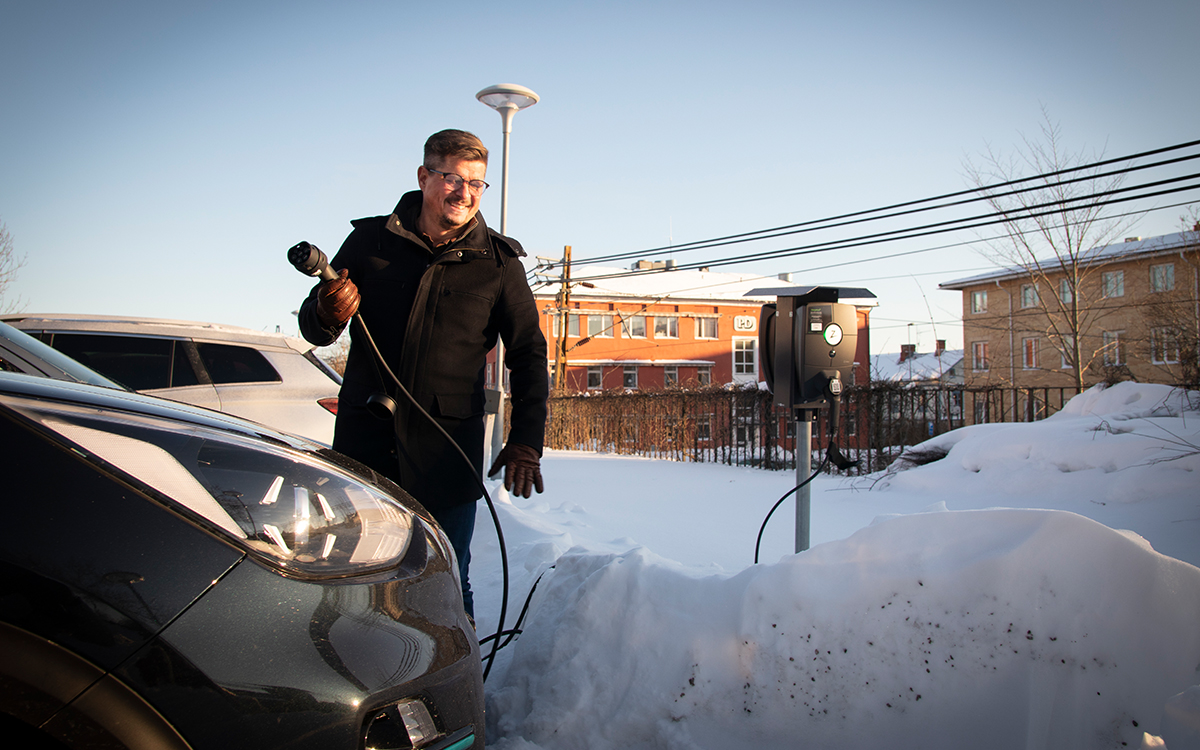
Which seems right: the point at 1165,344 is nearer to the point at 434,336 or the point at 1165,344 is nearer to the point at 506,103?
the point at 506,103

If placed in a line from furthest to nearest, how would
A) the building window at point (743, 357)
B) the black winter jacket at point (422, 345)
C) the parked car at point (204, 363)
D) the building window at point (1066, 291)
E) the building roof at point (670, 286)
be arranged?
the building window at point (743, 357) → the building roof at point (670, 286) → the building window at point (1066, 291) → the parked car at point (204, 363) → the black winter jacket at point (422, 345)

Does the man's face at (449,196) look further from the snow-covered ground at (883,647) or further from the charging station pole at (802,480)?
the charging station pole at (802,480)

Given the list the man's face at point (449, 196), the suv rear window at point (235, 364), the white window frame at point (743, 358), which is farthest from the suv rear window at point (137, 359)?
the white window frame at point (743, 358)

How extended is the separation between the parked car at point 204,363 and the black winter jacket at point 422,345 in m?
2.81

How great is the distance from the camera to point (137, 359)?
507 centimetres

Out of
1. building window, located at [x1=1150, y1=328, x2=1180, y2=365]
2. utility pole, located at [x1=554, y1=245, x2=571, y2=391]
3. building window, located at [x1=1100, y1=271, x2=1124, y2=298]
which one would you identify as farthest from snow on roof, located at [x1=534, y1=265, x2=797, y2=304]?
building window, located at [x1=1150, y1=328, x2=1180, y2=365]

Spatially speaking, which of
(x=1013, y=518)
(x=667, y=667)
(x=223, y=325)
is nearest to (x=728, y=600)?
(x=667, y=667)

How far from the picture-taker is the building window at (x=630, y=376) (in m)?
39.9

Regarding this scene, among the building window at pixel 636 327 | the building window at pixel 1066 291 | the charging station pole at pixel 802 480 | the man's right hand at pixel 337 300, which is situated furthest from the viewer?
the building window at pixel 636 327

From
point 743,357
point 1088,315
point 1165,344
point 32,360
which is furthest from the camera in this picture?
point 743,357

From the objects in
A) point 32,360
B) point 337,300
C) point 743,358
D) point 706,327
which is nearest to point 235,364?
point 32,360

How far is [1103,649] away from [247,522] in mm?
2068

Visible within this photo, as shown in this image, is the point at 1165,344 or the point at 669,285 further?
the point at 669,285

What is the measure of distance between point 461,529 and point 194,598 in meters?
1.47
